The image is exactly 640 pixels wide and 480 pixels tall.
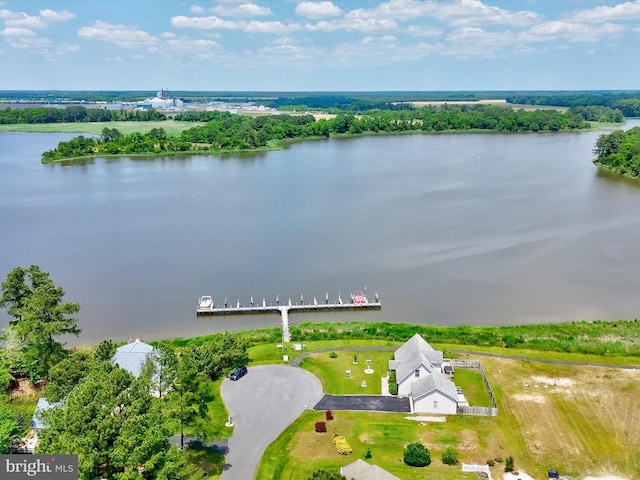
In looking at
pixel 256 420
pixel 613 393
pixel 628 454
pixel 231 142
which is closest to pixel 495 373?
pixel 613 393

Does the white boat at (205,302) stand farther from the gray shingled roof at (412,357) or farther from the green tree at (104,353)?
the gray shingled roof at (412,357)

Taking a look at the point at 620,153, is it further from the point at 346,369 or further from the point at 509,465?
the point at 509,465

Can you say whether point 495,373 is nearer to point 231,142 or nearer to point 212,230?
point 212,230

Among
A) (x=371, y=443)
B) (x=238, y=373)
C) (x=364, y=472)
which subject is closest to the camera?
(x=364, y=472)

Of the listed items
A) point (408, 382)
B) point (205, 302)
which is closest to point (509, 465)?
point (408, 382)

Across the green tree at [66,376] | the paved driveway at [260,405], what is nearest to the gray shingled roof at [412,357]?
the paved driveway at [260,405]
